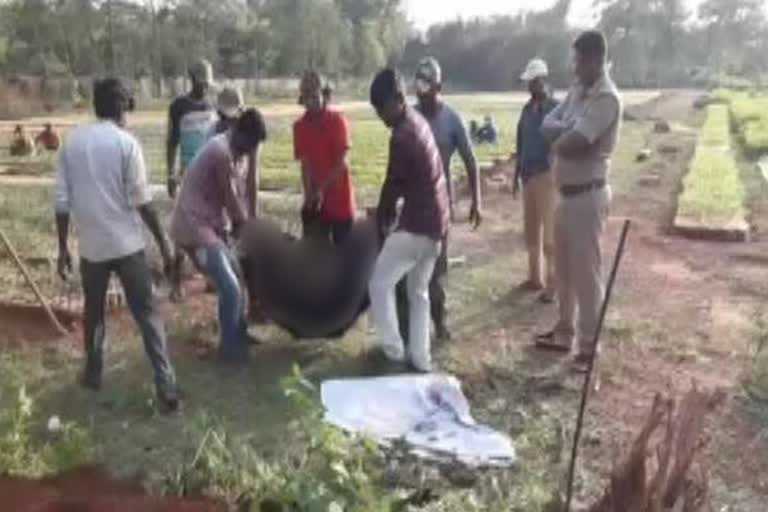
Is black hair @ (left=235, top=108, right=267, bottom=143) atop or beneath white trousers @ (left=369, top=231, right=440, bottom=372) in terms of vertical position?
atop

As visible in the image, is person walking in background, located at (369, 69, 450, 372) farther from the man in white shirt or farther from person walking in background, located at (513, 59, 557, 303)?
person walking in background, located at (513, 59, 557, 303)

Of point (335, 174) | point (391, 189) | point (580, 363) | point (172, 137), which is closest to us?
point (391, 189)

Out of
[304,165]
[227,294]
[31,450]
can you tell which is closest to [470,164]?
[304,165]

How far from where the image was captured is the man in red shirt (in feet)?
21.6

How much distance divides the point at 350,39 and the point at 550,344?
56.5 m

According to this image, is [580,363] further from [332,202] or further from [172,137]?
[172,137]

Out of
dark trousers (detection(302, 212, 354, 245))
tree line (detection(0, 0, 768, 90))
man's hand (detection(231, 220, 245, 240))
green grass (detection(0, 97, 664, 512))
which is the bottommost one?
green grass (detection(0, 97, 664, 512))

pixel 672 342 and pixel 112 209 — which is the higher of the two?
pixel 112 209

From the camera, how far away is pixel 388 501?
3.68 m

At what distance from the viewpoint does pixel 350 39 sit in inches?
2408

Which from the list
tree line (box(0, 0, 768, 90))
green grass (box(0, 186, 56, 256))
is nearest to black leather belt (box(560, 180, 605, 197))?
green grass (box(0, 186, 56, 256))

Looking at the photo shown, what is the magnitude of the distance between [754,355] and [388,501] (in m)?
3.53

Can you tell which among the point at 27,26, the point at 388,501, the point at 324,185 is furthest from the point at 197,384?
the point at 27,26

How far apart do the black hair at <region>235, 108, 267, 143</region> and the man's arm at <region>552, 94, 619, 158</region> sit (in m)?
1.75
